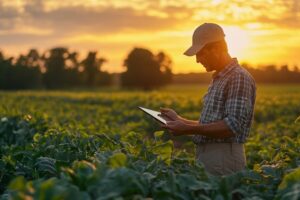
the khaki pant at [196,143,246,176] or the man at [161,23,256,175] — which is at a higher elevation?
the man at [161,23,256,175]

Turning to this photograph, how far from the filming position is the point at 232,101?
4.93 m

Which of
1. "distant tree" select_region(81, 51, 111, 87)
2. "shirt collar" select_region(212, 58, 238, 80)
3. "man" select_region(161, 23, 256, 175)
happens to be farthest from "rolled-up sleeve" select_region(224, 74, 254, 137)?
"distant tree" select_region(81, 51, 111, 87)

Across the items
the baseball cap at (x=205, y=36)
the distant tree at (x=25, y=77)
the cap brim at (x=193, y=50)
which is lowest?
the distant tree at (x=25, y=77)

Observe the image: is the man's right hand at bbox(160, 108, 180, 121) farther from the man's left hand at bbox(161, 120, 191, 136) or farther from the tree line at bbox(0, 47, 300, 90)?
the tree line at bbox(0, 47, 300, 90)

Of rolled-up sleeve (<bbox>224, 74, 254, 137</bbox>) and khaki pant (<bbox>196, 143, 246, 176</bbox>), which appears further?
khaki pant (<bbox>196, 143, 246, 176</bbox>)

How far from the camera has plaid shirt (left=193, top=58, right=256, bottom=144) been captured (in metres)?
4.91

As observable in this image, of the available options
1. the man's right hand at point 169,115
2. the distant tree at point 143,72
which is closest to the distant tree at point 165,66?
the distant tree at point 143,72

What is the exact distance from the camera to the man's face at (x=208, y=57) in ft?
16.7

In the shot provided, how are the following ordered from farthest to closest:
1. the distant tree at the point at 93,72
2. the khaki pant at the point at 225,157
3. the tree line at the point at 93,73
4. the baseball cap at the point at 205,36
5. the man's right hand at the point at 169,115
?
the distant tree at the point at 93,72, the tree line at the point at 93,73, the man's right hand at the point at 169,115, the khaki pant at the point at 225,157, the baseball cap at the point at 205,36

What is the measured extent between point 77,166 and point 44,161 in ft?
4.13

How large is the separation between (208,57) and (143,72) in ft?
299

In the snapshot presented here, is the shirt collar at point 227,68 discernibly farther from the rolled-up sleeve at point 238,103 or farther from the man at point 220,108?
the rolled-up sleeve at point 238,103

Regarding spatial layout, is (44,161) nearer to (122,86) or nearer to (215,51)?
(215,51)

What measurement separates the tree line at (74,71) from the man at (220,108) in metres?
90.1
